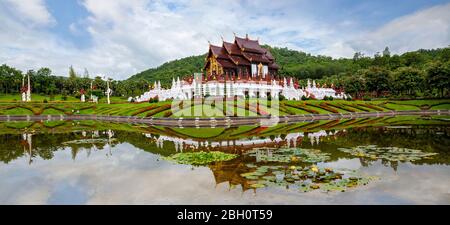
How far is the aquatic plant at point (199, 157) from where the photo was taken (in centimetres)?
1596

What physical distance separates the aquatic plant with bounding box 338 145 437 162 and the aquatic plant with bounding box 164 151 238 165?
6.16 meters

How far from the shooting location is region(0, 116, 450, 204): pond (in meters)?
10.4

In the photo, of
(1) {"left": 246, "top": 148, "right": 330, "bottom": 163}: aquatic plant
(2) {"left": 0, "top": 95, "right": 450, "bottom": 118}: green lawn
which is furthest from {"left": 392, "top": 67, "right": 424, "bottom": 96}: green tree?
(1) {"left": 246, "top": 148, "right": 330, "bottom": 163}: aquatic plant

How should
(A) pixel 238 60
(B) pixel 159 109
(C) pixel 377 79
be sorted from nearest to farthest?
(B) pixel 159 109
(A) pixel 238 60
(C) pixel 377 79

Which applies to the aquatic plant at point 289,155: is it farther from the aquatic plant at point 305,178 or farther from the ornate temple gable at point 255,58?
the ornate temple gable at point 255,58

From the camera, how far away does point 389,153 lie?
17.1 metres

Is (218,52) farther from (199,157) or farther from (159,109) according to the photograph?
(199,157)

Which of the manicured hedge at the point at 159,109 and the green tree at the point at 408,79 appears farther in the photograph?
the green tree at the point at 408,79

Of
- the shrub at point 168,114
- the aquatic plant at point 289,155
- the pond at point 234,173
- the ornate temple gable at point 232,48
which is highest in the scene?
the ornate temple gable at point 232,48

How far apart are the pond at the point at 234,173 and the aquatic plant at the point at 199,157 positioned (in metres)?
0.05

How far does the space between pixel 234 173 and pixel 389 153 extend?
8.43m

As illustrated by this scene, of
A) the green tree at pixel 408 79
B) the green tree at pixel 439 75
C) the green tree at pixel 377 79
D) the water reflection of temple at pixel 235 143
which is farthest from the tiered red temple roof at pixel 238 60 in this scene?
Answer: the water reflection of temple at pixel 235 143

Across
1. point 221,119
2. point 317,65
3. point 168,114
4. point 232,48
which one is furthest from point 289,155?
point 317,65
